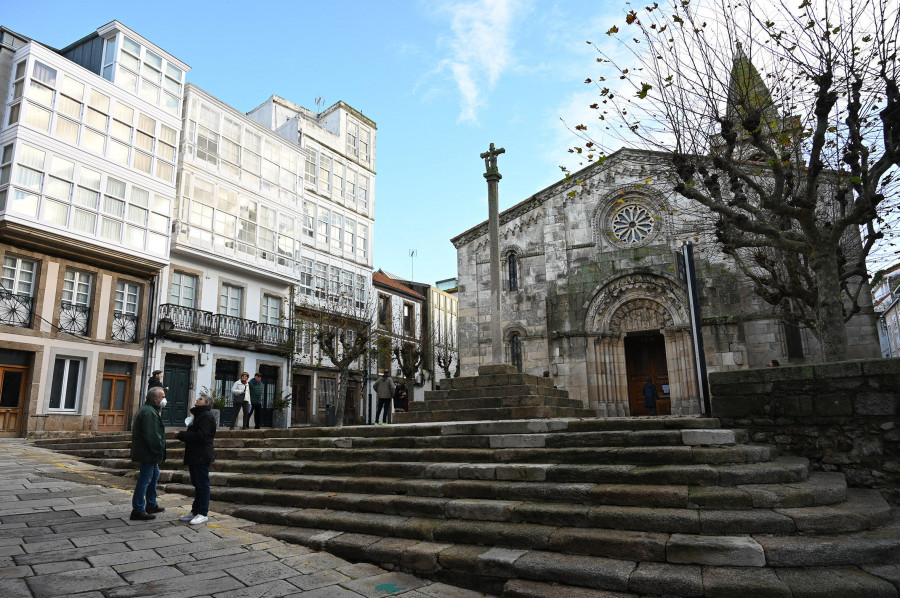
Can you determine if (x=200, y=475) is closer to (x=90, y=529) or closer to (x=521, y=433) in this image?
(x=90, y=529)

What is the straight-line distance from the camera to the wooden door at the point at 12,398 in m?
16.3

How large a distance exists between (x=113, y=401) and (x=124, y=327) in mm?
2487

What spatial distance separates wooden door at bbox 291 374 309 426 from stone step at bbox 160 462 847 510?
18.9 meters

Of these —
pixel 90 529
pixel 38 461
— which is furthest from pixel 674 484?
pixel 38 461

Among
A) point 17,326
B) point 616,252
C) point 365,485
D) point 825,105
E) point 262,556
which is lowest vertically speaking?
point 262,556

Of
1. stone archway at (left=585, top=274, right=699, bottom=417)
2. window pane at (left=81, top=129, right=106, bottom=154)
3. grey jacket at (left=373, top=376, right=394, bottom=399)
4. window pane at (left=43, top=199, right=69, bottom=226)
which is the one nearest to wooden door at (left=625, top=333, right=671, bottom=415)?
stone archway at (left=585, top=274, right=699, bottom=417)

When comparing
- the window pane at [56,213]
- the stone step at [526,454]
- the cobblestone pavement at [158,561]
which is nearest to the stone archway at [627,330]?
the stone step at [526,454]

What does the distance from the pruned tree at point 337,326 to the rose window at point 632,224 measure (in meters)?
10.5

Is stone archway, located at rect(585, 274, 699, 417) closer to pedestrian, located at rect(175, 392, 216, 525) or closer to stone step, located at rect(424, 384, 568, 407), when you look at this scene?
stone step, located at rect(424, 384, 568, 407)

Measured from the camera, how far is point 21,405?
16703 millimetres

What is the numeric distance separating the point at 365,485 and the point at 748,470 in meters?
4.25

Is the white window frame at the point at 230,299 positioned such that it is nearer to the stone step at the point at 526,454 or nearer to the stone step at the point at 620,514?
the stone step at the point at 526,454

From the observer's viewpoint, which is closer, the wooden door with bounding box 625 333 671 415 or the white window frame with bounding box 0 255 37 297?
the white window frame with bounding box 0 255 37 297

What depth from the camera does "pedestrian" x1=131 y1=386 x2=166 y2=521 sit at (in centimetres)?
666
